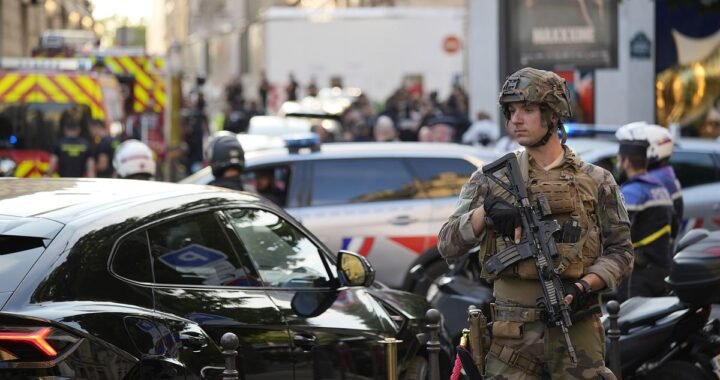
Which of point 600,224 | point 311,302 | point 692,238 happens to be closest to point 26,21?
point 692,238

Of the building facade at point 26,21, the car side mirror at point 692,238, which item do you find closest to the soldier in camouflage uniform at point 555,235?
the car side mirror at point 692,238

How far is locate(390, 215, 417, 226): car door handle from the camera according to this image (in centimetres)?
1153

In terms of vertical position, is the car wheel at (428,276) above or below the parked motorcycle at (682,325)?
below

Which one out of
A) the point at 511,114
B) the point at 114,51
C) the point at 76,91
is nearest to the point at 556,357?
the point at 511,114

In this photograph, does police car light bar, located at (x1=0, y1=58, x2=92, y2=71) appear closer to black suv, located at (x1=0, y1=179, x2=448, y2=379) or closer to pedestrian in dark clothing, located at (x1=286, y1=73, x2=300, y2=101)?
black suv, located at (x1=0, y1=179, x2=448, y2=379)

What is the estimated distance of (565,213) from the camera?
16.6 ft

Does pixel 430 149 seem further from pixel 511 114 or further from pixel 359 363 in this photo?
pixel 511 114

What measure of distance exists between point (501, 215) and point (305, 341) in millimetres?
1295

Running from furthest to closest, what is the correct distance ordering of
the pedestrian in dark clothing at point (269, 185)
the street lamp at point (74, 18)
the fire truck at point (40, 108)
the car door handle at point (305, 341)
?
the street lamp at point (74, 18) < the fire truck at point (40, 108) < the pedestrian in dark clothing at point (269, 185) < the car door handle at point (305, 341)

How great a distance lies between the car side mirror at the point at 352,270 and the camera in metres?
6.34

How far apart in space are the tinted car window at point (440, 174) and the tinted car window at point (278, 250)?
17.7 ft

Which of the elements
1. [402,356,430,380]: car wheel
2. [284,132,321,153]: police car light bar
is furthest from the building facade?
[402,356,430,380]: car wheel

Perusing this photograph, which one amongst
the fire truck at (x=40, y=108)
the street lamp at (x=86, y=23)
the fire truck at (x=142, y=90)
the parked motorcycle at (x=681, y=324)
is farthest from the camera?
the street lamp at (x=86, y=23)

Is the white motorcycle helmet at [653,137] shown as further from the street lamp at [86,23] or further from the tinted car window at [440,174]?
the street lamp at [86,23]
